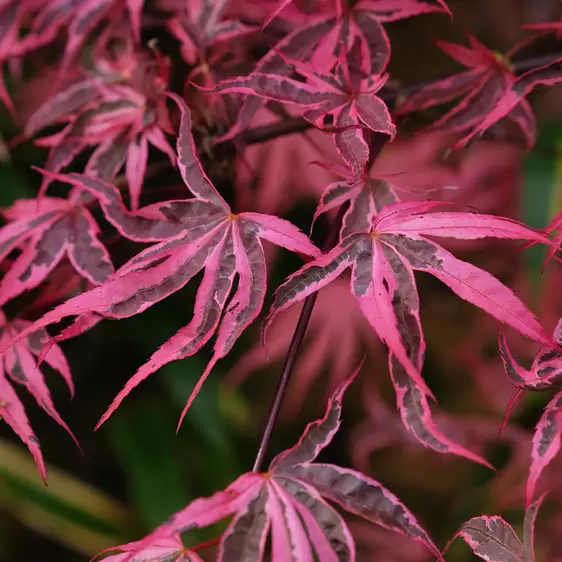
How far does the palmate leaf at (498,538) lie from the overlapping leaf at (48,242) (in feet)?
1.00

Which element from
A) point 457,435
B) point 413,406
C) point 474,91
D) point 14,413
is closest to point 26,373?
point 14,413

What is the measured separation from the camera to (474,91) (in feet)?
1.48

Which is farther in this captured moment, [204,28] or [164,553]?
[204,28]

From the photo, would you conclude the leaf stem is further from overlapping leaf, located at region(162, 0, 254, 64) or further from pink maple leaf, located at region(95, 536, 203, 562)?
overlapping leaf, located at region(162, 0, 254, 64)

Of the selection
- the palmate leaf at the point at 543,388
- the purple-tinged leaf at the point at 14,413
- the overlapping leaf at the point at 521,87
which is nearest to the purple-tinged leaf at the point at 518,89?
the overlapping leaf at the point at 521,87

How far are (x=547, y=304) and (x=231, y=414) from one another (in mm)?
493

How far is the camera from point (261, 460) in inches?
14.8

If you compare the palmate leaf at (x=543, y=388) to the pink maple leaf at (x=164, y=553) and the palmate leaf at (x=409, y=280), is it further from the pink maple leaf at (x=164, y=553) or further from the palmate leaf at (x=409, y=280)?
the pink maple leaf at (x=164, y=553)

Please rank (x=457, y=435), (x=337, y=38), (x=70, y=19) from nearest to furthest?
(x=337, y=38) → (x=70, y=19) → (x=457, y=435)

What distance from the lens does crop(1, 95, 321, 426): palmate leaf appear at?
0.32 metres

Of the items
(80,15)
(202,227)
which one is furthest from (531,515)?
(80,15)

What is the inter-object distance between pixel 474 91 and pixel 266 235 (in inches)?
9.0

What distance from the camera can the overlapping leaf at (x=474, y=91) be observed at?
45 centimetres

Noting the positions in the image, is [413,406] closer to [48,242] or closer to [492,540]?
[492,540]
